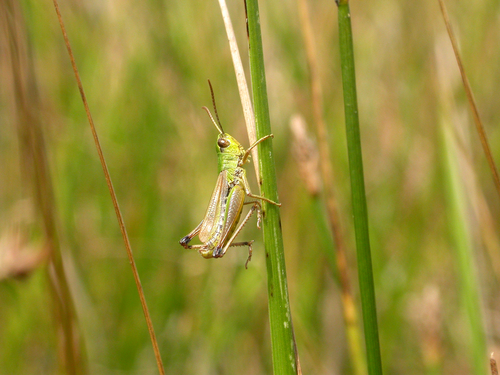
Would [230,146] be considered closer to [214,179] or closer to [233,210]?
[233,210]

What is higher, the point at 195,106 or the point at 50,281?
the point at 195,106

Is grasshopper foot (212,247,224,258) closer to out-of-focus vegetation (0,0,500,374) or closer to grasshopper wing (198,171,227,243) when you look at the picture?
grasshopper wing (198,171,227,243)

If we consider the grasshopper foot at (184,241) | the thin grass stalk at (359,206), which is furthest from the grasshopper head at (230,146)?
the thin grass stalk at (359,206)

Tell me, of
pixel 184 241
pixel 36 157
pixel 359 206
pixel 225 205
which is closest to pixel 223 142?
pixel 225 205

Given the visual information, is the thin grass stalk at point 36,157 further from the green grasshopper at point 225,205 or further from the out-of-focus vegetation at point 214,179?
the out-of-focus vegetation at point 214,179

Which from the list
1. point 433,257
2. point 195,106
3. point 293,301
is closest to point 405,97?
point 433,257

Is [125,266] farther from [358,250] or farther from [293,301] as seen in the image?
[358,250]
